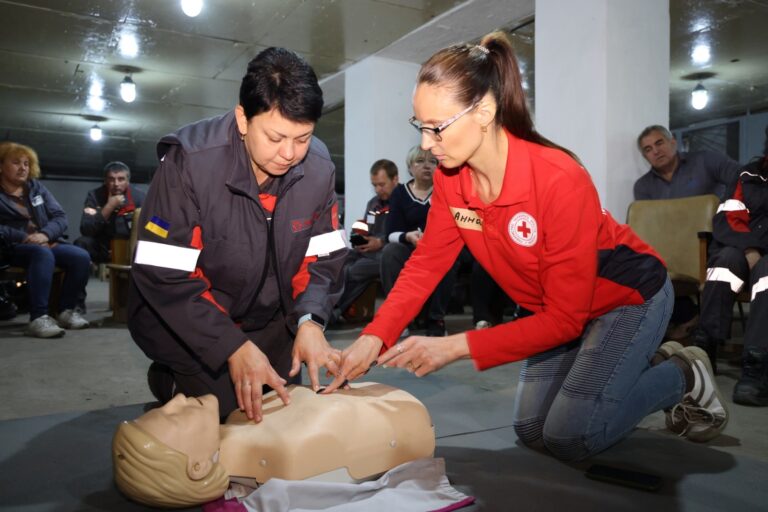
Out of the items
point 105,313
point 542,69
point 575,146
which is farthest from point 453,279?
point 105,313

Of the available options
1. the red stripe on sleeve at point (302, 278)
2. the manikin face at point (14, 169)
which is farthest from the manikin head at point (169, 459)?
the manikin face at point (14, 169)

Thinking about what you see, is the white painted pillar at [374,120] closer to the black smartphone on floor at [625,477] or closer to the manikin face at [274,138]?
the manikin face at [274,138]

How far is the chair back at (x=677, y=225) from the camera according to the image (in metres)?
3.33

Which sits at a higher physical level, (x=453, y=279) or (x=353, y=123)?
(x=353, y=123)

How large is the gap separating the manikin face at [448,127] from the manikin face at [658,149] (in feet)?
8.79

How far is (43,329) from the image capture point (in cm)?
397

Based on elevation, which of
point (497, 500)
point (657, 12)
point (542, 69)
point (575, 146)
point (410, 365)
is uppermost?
point (657, 12)

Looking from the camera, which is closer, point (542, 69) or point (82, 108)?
point (542, 69)

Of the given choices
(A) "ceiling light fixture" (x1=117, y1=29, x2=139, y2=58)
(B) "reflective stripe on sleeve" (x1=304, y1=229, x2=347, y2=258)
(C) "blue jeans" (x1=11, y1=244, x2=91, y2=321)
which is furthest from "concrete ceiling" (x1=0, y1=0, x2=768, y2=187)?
(B) "reflective stripe on sleeve" (x1=304, y1=229, x2=347, y2=258)

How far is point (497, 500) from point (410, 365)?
1.20 ft

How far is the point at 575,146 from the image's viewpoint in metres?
3.86

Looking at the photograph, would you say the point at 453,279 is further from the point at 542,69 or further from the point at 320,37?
the point at 320,37

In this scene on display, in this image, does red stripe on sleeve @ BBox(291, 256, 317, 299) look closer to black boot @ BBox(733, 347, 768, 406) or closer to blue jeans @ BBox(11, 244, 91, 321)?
black boot @ BBox(733, 347, 768, 406)

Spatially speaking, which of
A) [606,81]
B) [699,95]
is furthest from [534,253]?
[699,95]
